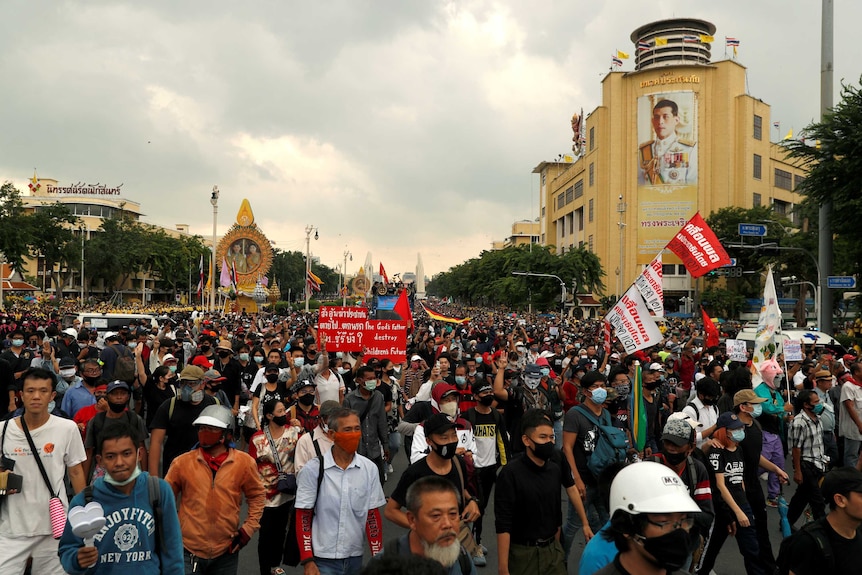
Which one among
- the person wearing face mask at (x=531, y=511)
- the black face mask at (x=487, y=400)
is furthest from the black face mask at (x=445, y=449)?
the black face mask at (x=487, y=400)

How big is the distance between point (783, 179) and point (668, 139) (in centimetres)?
1577

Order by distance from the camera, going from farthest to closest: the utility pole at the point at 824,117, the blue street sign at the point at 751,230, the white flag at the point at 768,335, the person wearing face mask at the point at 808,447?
the blue street sign at the point at 751,230
the utility pole at the point at 824,117
the white flag at the point at 768,335
the person wearing face mask at the point at 808,447

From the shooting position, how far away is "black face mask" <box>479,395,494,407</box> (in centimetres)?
621

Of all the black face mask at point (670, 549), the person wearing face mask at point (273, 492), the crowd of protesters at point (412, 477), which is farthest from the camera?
the person wearing face mask at point (273, 492)

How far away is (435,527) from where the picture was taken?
308 cm

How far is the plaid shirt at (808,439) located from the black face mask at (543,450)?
4153mm

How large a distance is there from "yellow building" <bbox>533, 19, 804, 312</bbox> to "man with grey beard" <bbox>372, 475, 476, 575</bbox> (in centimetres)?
6455

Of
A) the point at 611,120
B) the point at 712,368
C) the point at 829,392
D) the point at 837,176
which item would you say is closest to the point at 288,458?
the point at 712,368

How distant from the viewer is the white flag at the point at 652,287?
11266 millimetres

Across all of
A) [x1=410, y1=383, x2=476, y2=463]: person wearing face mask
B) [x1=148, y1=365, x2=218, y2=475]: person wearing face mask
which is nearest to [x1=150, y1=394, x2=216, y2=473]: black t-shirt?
[x1=148, y1=365, x2=218, y2=475]: person wearing face mask

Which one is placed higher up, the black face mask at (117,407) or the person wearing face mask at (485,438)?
the black face mask at (117,407)

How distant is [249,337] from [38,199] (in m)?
111

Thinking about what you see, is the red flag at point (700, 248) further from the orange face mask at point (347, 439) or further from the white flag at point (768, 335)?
the orange face mask at point (347, 439)

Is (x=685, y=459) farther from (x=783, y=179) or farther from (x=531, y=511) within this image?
(x=783, y=179)
